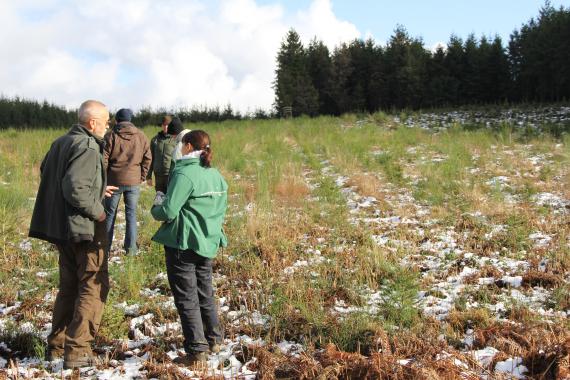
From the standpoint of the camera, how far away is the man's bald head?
3650 mm

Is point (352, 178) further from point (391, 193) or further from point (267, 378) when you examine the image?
point (267, 378)

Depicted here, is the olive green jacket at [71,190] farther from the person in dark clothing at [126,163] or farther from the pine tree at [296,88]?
the pine tree at [296,88]

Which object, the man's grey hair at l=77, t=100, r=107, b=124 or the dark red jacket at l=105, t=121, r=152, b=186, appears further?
the dark red jacket at l=105, t=121, r=152, b=186

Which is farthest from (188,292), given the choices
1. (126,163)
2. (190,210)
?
(126,163)

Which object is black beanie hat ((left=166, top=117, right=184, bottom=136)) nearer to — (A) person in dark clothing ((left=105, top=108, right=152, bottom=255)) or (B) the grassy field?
(A) person in dark clothing ((left=105, top=108, right=152, bottom=255))

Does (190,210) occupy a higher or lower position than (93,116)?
lower

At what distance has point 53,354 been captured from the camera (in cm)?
379

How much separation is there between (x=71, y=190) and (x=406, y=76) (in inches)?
1192

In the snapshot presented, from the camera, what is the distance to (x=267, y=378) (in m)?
3.36

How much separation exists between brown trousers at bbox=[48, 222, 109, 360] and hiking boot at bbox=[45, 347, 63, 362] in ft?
0.03

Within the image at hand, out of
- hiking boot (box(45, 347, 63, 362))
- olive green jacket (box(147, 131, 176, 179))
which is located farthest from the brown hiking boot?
olive green jacket (box(147, 131, 176, 179))

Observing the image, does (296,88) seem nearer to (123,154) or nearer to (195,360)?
(123,154)

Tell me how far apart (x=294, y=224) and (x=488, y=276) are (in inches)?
115

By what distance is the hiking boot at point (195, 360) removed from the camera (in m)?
3.55
